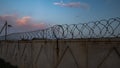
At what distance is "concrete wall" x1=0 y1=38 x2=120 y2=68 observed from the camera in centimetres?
739

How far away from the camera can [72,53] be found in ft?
31.1

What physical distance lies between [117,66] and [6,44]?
18.6 metres

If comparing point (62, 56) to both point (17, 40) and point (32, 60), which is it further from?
point (17, 40)

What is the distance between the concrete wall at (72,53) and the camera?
7.39 meters

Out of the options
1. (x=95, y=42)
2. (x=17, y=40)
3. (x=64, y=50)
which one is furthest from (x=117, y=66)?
(x=17, y=40)

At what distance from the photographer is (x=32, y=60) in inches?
559

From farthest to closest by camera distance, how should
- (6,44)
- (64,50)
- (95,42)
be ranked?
(6,44) < (64,50) < (95,42)

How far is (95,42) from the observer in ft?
26.6

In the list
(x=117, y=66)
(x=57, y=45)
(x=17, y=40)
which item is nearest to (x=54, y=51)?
(x=57, y=45)

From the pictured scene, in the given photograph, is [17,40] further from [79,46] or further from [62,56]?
[79,46]

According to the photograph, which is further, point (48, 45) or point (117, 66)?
point (48, 45)

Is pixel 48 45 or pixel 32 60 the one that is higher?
pixel 48 45

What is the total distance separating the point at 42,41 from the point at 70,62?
3717 millimetres

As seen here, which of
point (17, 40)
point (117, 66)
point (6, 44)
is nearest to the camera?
point (117, 66)
